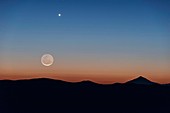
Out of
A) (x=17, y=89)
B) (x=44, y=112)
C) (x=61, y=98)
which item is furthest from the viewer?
(x=17, y=89)

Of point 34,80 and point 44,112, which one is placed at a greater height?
point 34,80

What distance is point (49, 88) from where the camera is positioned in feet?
367

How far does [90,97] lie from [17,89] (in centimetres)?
2229

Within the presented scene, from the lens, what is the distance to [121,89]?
360ft

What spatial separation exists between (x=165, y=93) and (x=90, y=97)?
24.3 metres

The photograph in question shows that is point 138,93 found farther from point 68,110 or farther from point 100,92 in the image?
point 68,110

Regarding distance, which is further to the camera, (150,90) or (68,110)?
(150,90)

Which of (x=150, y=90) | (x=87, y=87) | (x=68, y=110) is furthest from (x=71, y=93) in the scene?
(x=68, y=110)

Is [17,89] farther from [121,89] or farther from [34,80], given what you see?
[121,89]

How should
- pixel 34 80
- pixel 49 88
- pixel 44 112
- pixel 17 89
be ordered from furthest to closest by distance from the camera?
1. pixel 34 80
2. pixel 49 88
3. pixel 17 89
4. pixel 44 112

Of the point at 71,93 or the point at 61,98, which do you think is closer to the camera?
the point at 61,98

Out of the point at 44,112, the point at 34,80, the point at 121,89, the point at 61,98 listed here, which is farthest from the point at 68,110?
the point at 34,80

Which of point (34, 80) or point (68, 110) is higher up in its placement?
point (34, 80)

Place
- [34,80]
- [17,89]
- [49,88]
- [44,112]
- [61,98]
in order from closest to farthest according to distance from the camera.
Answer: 1. [44,112]
2. [61,98]
3. [17,89]
4. [49,88]
5. [34,80]
